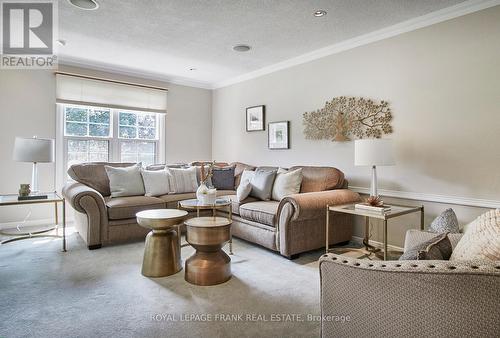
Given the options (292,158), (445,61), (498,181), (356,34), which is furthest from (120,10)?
(498,181)

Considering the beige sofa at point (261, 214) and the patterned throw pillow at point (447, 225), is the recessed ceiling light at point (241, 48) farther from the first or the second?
the patterned throw pillow at point (447, 225)

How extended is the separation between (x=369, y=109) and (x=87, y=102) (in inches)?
154

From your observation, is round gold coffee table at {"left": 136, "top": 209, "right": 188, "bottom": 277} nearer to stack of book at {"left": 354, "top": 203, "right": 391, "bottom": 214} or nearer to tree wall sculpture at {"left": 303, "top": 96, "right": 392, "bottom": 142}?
stack of book at {"left": 354, "top": 203, "right": 391, "bottom": 214}

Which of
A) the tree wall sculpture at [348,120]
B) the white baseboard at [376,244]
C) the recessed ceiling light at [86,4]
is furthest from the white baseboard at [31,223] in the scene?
the white baseboard at [376,244]

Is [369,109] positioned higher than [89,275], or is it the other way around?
[369,109]

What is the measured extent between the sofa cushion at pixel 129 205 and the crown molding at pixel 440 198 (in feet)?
8.29

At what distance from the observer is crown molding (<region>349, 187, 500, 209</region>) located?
8.78 feet

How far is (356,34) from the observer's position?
347cm

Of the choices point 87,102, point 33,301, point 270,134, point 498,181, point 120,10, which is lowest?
point 33,301

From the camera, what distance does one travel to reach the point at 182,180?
440cm

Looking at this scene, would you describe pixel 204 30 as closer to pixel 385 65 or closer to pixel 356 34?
pixel 356 34

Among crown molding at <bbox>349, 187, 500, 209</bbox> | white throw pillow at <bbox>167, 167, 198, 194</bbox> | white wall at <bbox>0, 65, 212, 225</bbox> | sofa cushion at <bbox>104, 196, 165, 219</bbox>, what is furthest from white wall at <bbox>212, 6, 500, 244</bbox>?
white wall at <bbox>0, 65, 212, 225</bbox>

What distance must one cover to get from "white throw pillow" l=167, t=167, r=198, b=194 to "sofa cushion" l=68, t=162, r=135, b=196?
0.83 metres

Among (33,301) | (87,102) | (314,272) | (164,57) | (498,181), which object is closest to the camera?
(33,301)
